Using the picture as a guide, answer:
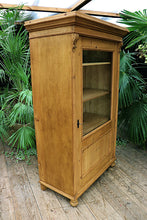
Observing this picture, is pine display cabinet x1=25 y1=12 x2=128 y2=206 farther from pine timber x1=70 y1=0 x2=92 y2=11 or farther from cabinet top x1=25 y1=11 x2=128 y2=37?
pine timber x1=70 y1=0 x2=92 y2=11

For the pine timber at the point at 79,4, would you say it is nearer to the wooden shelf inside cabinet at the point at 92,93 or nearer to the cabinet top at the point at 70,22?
the cabinet top at the point at 70,22

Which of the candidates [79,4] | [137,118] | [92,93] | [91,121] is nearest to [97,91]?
[92,93]

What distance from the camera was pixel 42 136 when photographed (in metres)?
1.71

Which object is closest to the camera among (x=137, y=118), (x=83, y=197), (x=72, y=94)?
(x=72, y=94)

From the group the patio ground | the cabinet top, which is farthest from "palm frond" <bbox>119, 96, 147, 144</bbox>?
the cabinet top

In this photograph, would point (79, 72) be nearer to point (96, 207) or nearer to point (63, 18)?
point (63, 18)

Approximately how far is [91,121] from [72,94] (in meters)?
0.59

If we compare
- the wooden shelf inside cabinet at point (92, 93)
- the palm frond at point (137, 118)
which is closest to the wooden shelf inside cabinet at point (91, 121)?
the wooden shelf inside cabinet at point (92, 93)

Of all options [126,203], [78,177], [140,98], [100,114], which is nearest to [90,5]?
[140,98]

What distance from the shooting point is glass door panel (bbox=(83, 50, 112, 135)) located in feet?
5.57

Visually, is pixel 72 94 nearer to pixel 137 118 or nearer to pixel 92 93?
pixel 92 93

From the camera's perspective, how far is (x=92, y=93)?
5.94 ft

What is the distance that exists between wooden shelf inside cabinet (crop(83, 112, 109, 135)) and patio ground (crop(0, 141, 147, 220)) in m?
0.67

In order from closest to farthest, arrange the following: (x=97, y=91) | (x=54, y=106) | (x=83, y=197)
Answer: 1. (x=54, y=106)
2. (x=83, y=197)
3. (x=97, y=91)
